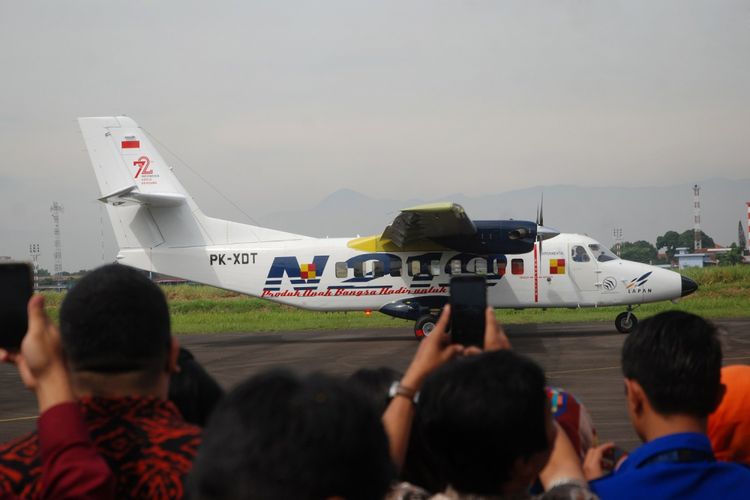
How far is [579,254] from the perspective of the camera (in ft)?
70.4

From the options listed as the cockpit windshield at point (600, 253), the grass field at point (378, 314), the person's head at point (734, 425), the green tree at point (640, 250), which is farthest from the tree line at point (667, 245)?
the person's head at point (734, 425)

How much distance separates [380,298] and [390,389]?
19.0 metres

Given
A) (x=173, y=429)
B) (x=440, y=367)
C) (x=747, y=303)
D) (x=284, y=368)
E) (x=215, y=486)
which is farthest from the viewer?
(x=747, y=303)

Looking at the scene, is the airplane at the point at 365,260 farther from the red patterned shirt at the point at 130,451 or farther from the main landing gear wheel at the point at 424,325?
the red patterned shirt at the point at 130,451

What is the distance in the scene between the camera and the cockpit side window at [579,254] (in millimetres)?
21406

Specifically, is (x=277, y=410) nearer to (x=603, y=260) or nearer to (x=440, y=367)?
(x=440, y=367)

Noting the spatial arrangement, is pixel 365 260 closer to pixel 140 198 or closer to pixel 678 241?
pixel 140 198

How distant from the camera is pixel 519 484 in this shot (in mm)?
2250

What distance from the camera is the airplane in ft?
69.9

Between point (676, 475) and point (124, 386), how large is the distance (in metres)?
1.68

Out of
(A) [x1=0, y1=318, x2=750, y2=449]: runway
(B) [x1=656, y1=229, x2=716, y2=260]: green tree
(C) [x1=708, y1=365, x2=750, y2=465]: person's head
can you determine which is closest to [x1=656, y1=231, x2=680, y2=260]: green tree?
(B) [x1=656, y1=229, x2=716, y2=260]: green tree

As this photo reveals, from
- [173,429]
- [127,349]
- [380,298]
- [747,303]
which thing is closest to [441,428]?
[173,429]

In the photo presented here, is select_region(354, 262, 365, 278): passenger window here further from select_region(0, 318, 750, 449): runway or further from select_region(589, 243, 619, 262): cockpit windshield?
select_region(589, 243, 619, 262): cockpit windshield

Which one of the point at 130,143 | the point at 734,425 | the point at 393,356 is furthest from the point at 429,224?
the point at 734,425
